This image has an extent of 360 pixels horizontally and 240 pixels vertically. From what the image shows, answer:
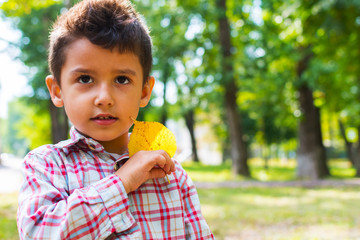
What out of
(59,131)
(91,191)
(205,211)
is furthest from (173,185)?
(59,131)

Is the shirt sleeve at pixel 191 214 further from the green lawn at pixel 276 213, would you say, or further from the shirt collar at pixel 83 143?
the green lawn at pixel 276 213

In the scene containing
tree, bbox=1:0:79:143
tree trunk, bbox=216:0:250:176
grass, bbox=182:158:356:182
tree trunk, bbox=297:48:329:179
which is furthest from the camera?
grass, bbox=182:158:356:182

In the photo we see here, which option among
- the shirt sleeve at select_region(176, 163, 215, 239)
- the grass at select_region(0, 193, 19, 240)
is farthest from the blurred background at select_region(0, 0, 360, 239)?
the shirt sleeve at select_region(176, 163, 215, 239)

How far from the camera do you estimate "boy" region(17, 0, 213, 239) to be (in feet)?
3.95

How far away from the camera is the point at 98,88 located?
1350 mm

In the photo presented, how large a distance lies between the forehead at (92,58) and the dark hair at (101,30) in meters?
0.02

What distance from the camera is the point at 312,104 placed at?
42.6ft

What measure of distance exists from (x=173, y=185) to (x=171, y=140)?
22 cm

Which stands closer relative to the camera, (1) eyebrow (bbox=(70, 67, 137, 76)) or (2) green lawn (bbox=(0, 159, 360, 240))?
(1) eyebrow (bbox=(70, 67, 137, 76))

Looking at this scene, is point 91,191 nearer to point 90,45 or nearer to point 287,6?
point 90,45

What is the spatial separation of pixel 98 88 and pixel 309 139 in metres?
12.7

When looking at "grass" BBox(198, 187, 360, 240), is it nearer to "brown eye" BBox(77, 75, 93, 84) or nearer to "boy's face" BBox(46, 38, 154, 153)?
"boy's face" BBox(46, 38, 154, 153)

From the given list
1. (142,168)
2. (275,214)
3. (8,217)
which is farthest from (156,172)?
(275,214)

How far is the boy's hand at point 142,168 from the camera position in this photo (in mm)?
1285
